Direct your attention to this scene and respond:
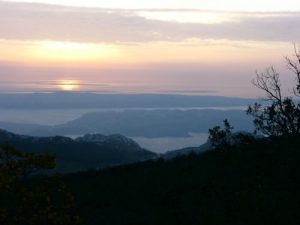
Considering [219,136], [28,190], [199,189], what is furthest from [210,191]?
[28,190]

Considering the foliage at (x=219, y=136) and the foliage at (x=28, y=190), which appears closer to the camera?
the foliage at (x=28, y=190)

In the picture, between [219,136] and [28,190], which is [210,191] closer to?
[219,136]

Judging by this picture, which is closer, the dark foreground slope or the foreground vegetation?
the foreground vegetation

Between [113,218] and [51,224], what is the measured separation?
43.4 ft

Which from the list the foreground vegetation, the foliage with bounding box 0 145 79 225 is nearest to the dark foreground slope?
the foreground vegetation

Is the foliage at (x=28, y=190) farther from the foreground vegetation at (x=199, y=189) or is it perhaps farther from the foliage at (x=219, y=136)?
the foliage at (x=219, y=136)

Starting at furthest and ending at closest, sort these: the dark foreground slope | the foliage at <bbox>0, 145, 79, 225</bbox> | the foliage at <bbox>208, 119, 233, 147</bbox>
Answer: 1. the foliage at <bbox>208, 119, 233, 147</bbox>
2. the dark foreground slope
3. the foliage at <bbox>0, 145, 79, 225</bbox>

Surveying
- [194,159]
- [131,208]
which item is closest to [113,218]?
[131,208]

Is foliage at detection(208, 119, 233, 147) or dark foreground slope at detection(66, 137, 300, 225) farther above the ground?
foliage at detection(208, 119, 233, 147)

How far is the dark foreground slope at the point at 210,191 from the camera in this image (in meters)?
17.8

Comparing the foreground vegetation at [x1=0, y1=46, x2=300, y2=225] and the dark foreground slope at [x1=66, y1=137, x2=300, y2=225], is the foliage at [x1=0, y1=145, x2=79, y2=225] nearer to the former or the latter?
the foreground vegetation at [x1=0, y1=46, x2=300, y2=225]

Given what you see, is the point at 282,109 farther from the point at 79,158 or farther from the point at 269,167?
the point at 79,158

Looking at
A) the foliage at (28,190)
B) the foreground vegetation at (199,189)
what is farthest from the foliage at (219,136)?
the foliage at (28,190)

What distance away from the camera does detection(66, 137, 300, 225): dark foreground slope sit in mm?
17750
